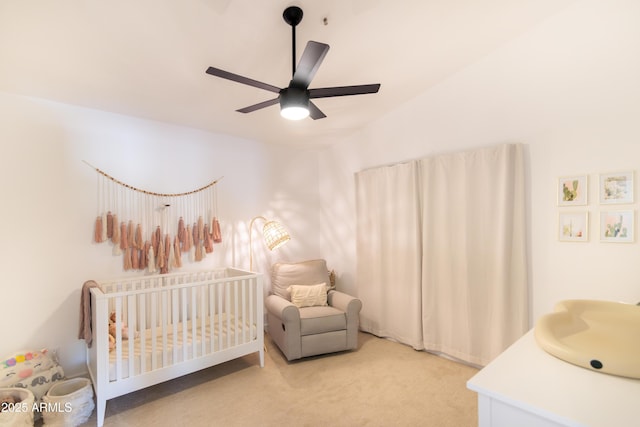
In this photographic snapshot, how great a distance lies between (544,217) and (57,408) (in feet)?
12.4

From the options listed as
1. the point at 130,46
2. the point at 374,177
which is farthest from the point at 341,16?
the point at 374,177

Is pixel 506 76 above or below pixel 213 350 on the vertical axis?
above

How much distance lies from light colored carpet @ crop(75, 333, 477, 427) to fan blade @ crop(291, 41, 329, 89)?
2252 mm

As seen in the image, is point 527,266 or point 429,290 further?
point 429,290

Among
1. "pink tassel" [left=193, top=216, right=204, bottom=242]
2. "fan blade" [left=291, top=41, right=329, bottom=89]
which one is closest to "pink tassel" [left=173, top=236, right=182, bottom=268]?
"pink tassel" [left=193, top=216, right=204, bottom=242]

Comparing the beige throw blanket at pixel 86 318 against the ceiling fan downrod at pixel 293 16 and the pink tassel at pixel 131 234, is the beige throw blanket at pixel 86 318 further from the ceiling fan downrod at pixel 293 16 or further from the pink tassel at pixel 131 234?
the ceiling fan downrod at pixel 293 16

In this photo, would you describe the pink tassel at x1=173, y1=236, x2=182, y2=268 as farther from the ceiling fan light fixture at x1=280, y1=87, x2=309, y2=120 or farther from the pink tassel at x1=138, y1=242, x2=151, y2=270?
the ceiling fan light fixture at x1=280, y1=87, x2=309, y2=120

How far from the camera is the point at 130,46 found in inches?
76.7

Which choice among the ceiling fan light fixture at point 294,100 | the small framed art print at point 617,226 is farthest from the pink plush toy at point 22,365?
the small framed art print at point 617,226

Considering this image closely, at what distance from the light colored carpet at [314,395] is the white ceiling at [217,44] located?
254 centimetres

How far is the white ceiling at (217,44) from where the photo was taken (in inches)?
67.7

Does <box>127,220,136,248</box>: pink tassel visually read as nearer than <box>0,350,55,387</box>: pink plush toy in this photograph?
No

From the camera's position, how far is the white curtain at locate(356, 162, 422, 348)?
3.12 m

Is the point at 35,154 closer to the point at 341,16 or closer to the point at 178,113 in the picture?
the point at 178,113
